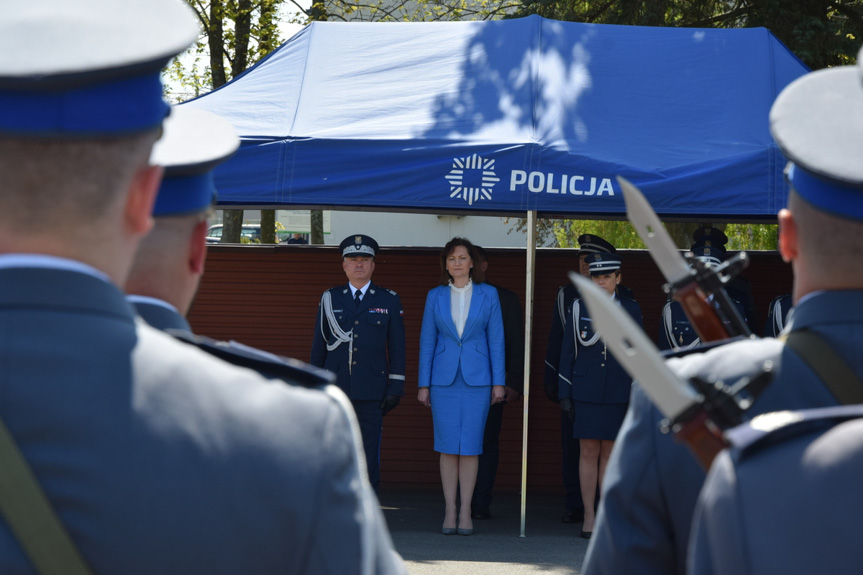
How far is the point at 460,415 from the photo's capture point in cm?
719

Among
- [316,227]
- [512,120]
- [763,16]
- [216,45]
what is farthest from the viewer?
[316,227]

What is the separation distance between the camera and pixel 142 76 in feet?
4.02

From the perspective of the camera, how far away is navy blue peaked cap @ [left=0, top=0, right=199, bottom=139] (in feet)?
3.67

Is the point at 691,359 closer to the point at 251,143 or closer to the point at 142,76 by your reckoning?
the point at 142,76

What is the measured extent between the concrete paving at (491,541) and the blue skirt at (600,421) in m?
0.71

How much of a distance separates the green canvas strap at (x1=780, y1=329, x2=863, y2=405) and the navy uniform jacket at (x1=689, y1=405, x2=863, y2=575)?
0.40m

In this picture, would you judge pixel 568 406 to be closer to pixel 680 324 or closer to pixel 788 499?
pixel 680 324

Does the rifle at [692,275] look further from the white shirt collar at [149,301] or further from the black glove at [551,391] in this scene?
the black glove at [551,391]

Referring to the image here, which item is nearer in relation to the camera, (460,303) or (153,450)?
(153,450)

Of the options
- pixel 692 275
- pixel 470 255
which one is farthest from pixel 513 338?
pixel 692 275

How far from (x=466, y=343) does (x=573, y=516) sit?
163 cm

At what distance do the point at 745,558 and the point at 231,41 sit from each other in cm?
1523

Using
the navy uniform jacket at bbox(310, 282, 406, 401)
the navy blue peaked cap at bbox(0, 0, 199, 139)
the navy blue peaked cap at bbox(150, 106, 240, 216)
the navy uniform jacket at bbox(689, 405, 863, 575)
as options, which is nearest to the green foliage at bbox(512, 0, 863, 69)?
the navy uniform jacket at bbox(310, 282, 406, 401)

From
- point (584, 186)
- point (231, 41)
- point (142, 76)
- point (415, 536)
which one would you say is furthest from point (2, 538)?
point (231, 41)
